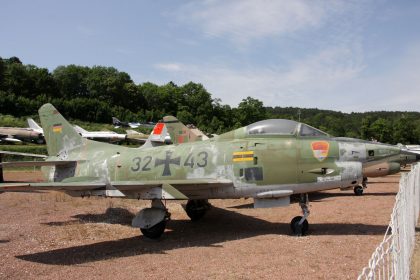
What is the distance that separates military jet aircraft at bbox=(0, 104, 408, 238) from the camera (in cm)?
926

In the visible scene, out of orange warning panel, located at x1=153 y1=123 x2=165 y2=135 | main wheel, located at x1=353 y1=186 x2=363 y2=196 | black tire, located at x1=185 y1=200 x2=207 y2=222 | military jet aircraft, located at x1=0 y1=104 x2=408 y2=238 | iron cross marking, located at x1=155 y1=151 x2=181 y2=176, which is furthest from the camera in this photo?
orange warning panel, located at x1=153 y1=123 x2=165 y2=135

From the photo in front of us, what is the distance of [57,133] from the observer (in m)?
13.2

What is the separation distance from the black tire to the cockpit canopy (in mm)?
3386

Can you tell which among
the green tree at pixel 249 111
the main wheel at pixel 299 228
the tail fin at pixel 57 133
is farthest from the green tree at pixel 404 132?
the tail fin at pixel 57 133

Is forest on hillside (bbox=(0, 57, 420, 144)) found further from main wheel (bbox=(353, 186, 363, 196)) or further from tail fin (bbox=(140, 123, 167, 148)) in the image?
main wheel (bbox=(353, 186, 363, 196))

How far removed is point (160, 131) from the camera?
91.5 ft

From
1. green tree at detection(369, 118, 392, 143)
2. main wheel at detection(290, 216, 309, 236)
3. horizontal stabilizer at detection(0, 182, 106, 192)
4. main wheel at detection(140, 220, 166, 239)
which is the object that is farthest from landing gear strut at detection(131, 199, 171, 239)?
green tree at detection(369, 118, 392, 143)

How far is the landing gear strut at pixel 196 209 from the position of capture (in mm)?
12219

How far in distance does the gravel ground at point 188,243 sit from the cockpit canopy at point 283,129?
258cm

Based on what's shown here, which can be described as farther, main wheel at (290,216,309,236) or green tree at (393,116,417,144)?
green tree at (393,116,417,144)

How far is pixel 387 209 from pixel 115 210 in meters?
9.69

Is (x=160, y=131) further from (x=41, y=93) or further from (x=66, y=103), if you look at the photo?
(x=41, y=93)

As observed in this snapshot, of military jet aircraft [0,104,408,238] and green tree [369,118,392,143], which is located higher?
green tree [369,118,392,143]

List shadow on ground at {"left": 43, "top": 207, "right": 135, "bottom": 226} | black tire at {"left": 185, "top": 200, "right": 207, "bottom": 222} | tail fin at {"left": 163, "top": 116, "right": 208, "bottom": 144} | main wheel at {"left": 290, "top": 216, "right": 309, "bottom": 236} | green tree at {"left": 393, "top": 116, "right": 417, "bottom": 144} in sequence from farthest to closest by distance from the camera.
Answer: green tree at {"left": 393, "top": 116, "right": 417, "bottom": 144}
tail fin at {"left": 163, "top": 116, "right": 208, "bottom": 144}
black tire at {"left": 185, "top": 200, "right": 207, "bottom": 222}
shadow on ground at {"left": 43, "top": 207, "right": 135, "bottom": 226}
main wheel at {"left": 290, "top": 216, "right": 309, "bottom": 236}
